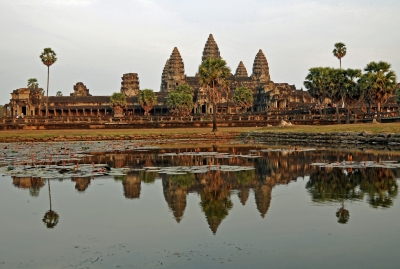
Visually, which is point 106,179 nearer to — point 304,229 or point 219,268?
point 304,229

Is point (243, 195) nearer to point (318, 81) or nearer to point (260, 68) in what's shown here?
point (318, 81)

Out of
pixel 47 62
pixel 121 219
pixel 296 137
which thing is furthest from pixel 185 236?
pixel 47 62

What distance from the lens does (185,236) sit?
9820mm

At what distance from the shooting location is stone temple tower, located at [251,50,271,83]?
167m

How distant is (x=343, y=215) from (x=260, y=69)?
161 meters

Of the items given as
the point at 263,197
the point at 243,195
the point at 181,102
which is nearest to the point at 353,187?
the point at 263,197

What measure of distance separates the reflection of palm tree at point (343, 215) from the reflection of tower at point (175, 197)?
3368 mm

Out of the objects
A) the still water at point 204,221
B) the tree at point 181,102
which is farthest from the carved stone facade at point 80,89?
the still water at point 204,221

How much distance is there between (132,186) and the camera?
16562 mm

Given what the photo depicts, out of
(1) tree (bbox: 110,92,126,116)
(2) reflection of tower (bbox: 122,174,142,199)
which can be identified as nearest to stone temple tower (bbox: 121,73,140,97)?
(1) tree (bbox: 110,92,126,116)

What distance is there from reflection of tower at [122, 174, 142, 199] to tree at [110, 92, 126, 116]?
109682 mm

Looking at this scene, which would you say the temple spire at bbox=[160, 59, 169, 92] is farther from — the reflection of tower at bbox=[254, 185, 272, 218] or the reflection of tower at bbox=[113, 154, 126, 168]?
the reflection of tower at bbox=[254, 185, 272, 218]

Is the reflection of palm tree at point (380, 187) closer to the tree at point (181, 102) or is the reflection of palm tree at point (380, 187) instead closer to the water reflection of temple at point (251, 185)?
the water reflection of temple at point (251, 185)

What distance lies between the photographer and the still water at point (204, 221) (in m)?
8.43
